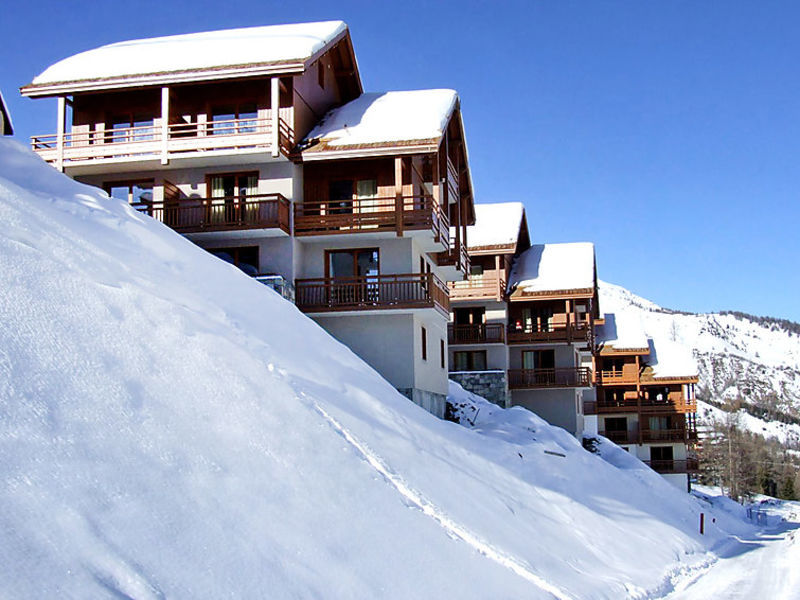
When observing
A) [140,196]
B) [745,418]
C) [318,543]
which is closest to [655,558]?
[318,543]

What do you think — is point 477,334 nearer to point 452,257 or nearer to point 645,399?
point 452,257

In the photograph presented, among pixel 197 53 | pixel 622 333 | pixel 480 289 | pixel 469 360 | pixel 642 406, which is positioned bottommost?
pixel 642 406

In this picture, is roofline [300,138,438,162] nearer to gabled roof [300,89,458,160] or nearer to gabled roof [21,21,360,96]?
gabled roof [300,89,458,160]

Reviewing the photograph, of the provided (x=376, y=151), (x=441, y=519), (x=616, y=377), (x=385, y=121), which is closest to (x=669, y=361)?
(x=616, y=377)

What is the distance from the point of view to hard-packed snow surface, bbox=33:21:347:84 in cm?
2673

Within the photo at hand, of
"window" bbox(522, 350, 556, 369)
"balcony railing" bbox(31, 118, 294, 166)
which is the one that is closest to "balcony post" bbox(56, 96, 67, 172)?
"balcony railing" bbox(31, 118, 294, 166)

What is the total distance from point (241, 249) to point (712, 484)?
78637mm

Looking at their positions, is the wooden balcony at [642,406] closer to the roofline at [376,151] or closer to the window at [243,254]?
the roofline at [376,151]

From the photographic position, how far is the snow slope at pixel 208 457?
7020 millimetres

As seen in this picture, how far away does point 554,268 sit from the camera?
4428 cm

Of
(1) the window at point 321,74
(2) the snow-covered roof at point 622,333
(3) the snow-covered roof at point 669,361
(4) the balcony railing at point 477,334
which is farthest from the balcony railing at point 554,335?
(1) the window at point 321,74

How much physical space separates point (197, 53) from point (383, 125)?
668 centimetres

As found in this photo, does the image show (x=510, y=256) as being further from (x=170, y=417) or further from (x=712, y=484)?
(x=712, y=484)

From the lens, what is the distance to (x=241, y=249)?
27.1 meters
